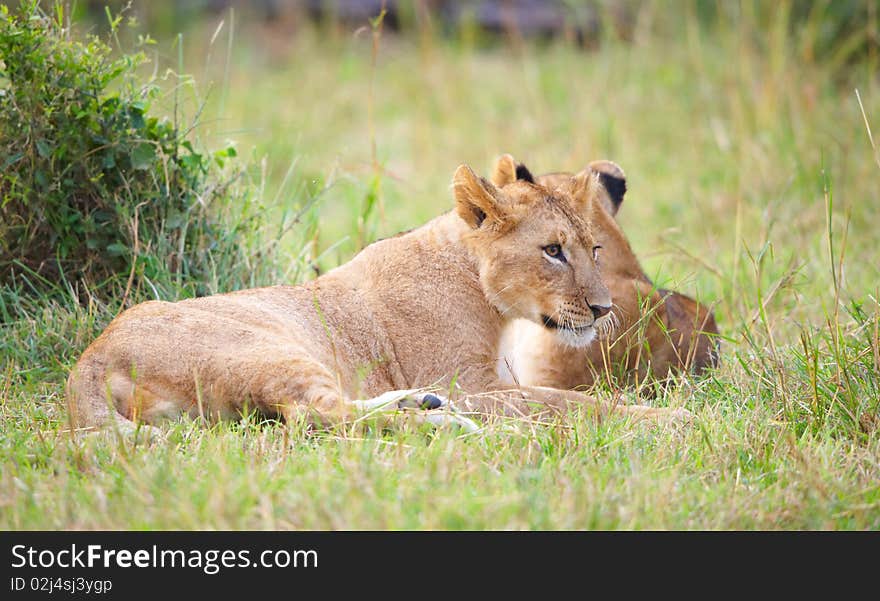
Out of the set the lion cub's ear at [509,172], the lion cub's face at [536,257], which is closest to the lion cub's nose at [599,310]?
the lion cub's face at [536,257]

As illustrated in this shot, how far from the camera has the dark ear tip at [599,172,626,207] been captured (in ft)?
18.4

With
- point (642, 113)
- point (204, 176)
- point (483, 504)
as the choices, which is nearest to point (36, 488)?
point (483, 504)

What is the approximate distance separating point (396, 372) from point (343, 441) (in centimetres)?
84

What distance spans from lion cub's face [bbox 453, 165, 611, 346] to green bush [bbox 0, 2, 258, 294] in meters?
1.51

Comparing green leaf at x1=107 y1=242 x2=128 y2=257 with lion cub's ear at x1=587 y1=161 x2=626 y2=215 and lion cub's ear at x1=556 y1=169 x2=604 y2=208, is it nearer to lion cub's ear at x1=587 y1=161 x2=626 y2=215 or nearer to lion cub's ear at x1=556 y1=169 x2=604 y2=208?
lion cub's ear at x1=556 y1=169 x2=604 y2=208

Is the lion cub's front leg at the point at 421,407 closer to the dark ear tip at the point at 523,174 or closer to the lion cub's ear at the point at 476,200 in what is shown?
the lion cub's ear at the point at 476,200

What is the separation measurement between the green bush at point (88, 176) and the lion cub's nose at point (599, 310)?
1957mm

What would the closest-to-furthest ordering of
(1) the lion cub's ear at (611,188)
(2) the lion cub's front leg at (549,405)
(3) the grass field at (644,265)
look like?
1. (3) the grass field at (644,265)
2. (2) the lion cub's front leg at (549,405)
3. (1) the lion cub's ear at (611,188)

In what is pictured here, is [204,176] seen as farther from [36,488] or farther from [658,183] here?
[658,183]

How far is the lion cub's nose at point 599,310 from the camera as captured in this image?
4.64 m

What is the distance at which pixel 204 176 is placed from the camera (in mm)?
5715

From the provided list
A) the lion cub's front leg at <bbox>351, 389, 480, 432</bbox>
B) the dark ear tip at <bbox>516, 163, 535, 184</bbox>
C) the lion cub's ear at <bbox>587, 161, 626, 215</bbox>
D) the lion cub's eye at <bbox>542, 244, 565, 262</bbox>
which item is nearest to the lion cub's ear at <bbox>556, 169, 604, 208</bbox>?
the dark ear tip at <bbox>516, 163, 535, 184</bbox>

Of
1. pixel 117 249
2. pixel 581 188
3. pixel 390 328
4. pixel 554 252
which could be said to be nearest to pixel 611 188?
pixel 581 188

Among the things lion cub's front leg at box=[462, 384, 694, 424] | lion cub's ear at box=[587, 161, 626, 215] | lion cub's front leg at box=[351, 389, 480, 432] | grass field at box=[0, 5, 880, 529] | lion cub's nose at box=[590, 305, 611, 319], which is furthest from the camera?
lion cub's ear at box=[587, 161, 626, 215]
